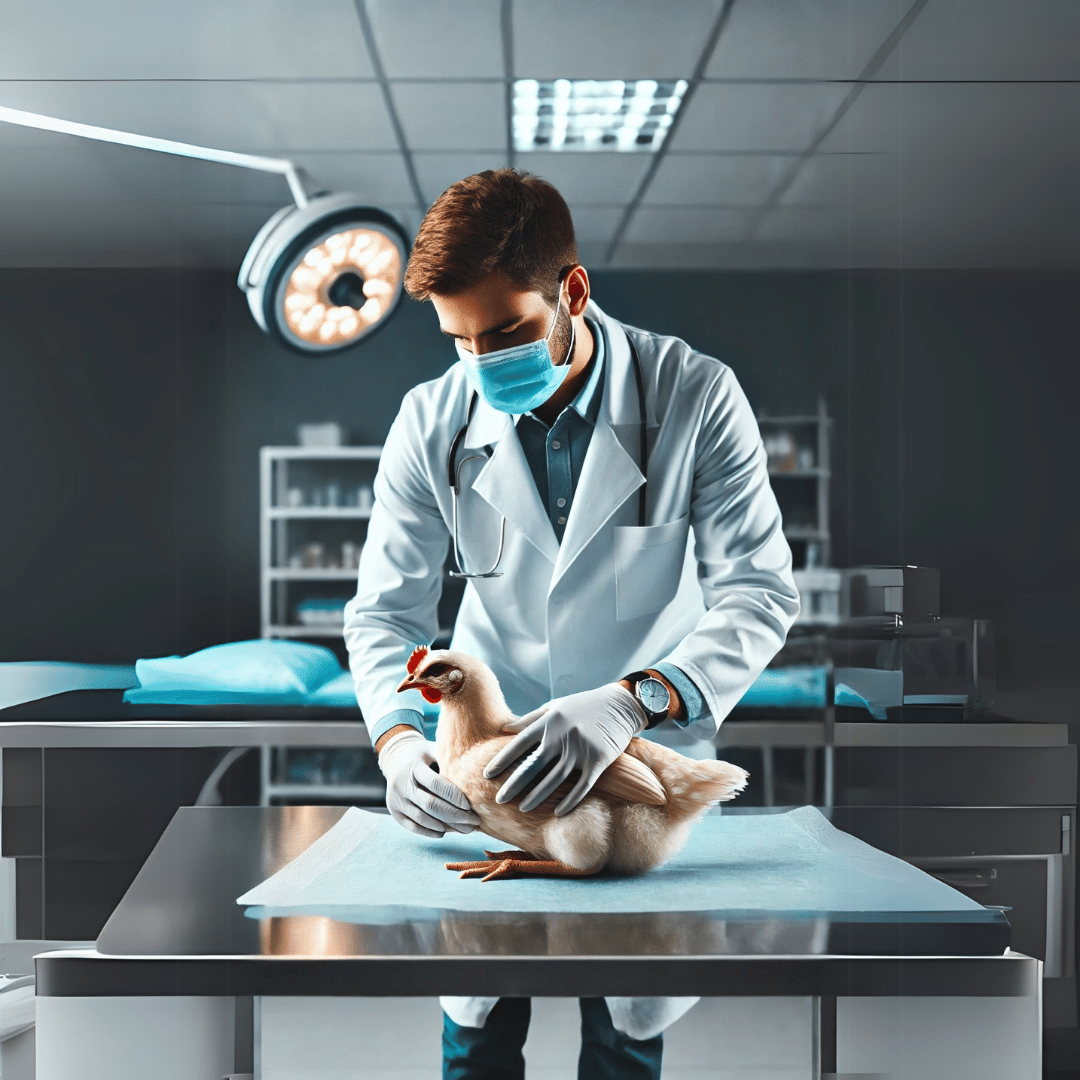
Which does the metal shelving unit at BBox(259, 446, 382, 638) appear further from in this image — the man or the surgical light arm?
the surgical light arm

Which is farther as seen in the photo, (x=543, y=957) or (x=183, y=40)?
(x=183, y=40)

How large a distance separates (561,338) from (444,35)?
0.51 metres

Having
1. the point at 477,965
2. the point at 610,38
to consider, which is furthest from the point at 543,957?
the point at 610,38

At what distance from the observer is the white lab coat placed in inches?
50.8

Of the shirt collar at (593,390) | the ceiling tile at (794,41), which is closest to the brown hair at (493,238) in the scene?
the shirt collar at (593,390)

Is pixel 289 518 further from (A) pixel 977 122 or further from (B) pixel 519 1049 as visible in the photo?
(A) pixel 977 122

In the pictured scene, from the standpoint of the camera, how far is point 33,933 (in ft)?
4.48

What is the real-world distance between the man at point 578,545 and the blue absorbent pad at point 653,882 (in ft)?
0.28

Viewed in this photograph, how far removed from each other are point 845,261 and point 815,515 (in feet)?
1.30

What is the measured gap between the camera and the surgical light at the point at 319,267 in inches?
51.6

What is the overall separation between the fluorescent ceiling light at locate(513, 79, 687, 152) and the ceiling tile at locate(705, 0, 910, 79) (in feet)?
0.28

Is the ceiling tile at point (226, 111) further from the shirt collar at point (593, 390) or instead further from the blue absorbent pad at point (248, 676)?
the blue absorbent pad at point (248, 676)

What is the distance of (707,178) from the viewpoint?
132 centimetres

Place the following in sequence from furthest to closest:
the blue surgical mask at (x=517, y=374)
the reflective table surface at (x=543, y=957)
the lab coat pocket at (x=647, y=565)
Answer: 1. the lab coat pocket at (x=647, y=565)
2. the blue surgical mask at (x=517, y=374)
3. the reflective table surface at (x=543, y=957)
